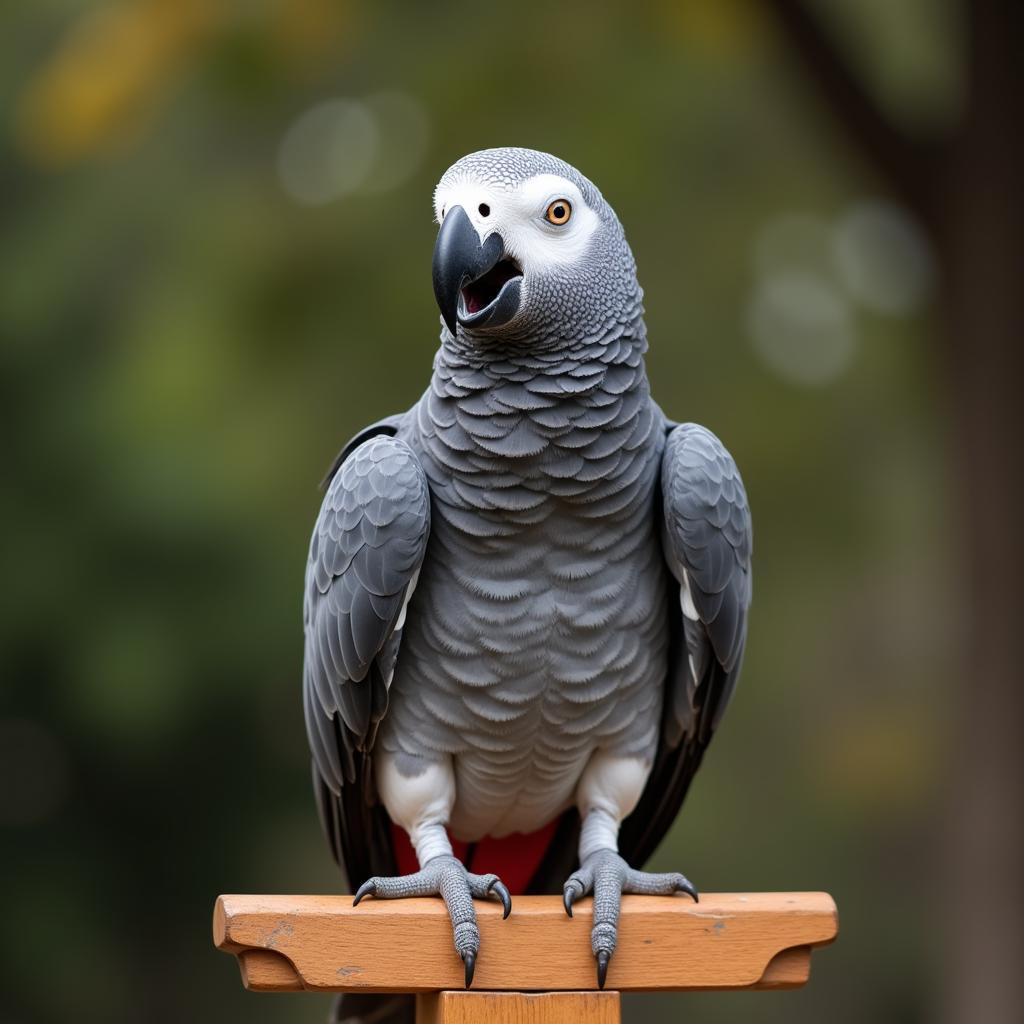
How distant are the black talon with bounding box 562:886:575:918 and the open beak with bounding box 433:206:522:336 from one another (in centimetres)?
92

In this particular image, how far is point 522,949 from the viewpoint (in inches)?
83.2

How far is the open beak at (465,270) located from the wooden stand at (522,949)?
0.94 metres

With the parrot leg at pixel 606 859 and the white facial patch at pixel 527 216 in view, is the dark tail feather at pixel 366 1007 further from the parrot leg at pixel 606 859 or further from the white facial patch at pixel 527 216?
the white facial patch at pixel 527 216

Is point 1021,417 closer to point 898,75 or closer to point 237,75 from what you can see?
point 898,75

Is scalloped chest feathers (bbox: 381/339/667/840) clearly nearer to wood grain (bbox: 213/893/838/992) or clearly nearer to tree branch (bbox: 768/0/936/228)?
wood grain (bbox: 213/893/838/992)

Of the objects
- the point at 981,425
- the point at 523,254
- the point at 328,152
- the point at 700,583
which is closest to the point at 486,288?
the point at 523,254

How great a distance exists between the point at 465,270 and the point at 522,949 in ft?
3.50

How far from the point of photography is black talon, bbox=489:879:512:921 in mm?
2115

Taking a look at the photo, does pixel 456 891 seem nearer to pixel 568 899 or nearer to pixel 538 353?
pixel 568 899

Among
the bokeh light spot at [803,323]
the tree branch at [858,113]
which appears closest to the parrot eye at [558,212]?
the tree branch at [858,113]

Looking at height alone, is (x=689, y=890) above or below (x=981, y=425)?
below

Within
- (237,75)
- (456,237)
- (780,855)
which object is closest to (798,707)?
(780,855)

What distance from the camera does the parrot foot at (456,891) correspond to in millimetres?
2066

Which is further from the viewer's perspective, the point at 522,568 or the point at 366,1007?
the point at 366,1007
